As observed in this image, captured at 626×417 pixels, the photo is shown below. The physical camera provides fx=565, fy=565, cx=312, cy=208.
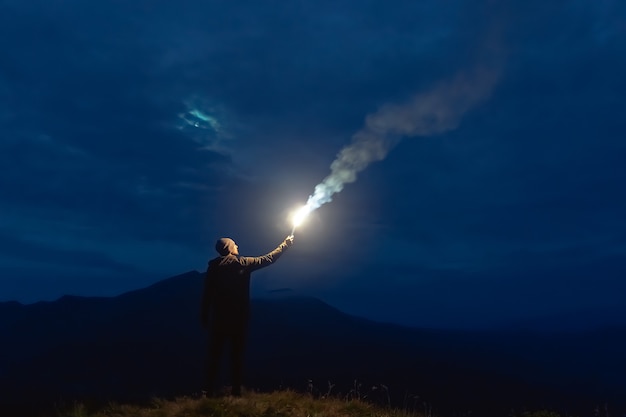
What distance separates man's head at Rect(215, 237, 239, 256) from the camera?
1180 cm

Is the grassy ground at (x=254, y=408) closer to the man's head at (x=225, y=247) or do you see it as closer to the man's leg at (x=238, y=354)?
the man's leg at (x=238, y=354)

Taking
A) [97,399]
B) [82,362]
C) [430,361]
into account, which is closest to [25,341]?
[82,362]

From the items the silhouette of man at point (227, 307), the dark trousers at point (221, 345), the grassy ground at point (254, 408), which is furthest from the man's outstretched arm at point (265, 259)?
the grassy ground at point (254, 408)

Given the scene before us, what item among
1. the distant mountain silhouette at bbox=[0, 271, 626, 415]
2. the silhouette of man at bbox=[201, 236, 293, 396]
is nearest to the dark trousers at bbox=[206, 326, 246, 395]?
the silhouette of man at bbox=[201, 236, 293, 396]

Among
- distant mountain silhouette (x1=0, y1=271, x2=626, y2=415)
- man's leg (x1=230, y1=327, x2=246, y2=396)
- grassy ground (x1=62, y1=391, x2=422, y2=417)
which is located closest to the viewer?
grassy ground (x1=62, y1=391, x2=422, y2=417)

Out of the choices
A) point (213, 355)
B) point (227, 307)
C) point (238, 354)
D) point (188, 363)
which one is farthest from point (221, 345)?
point (188, 363)

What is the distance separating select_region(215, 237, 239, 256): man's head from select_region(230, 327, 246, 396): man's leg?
5.23 feet

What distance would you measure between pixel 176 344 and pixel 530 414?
171 meters

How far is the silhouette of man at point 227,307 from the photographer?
11.5m

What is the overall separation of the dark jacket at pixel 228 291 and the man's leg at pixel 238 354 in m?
0.16

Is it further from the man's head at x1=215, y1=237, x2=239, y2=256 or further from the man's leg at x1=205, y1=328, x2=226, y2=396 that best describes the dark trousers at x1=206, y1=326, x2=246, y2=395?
the man's head at x1=215, y1=237, x2=239, y2=256

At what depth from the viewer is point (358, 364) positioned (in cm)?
16550

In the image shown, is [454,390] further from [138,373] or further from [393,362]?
[138,373]

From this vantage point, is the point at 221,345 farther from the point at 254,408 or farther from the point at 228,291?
the point at 254,408
